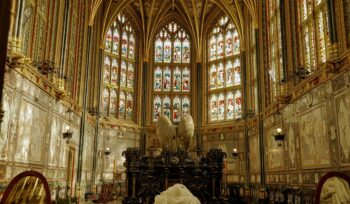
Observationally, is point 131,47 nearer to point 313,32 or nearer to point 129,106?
point 129,106

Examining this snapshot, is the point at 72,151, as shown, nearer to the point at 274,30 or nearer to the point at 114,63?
the point at 114,63

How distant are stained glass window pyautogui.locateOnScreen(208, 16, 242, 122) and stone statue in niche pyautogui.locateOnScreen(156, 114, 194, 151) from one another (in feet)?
40.9

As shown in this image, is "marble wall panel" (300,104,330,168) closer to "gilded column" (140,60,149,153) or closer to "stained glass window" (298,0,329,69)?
"stained glass window" (298,0,329,69)

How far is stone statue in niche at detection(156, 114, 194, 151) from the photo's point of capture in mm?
17406

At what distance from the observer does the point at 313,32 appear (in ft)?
52.6

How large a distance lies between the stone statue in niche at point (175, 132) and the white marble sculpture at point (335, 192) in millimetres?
9685

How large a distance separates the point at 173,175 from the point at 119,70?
655 inches

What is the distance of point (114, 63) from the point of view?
31.0m

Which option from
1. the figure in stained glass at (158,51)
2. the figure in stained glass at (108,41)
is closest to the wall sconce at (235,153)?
the figure in stained glass at (158,51)

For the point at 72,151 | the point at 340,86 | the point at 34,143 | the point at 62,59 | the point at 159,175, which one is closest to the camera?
the point at 340,86

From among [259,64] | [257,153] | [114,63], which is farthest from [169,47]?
[257,153]

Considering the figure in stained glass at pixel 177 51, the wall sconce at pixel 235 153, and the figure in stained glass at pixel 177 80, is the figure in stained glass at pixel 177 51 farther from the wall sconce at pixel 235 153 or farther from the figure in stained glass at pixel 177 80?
the wall sconce at pixel 235 153

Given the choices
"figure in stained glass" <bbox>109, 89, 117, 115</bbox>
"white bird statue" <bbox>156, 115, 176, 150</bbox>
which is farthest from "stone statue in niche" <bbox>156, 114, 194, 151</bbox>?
"figure in stained glass" <bbox>109, 89, 117, 115</bbox>

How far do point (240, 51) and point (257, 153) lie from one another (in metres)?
9.41
